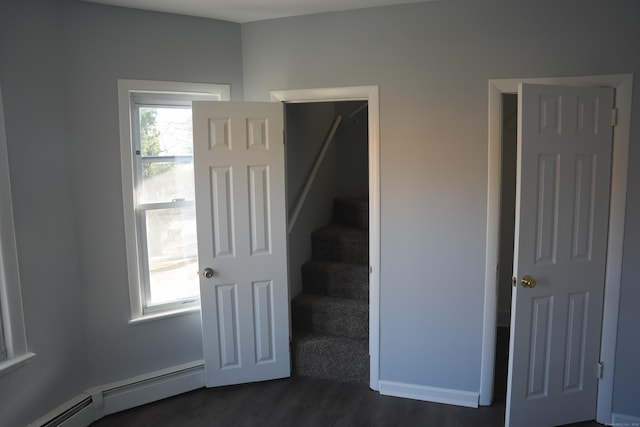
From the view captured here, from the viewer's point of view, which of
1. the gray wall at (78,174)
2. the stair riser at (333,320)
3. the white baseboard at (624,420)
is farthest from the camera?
the stair riser at (333,320)

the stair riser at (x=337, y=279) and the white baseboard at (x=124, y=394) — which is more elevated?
the stair riser at (x=337, y=279)

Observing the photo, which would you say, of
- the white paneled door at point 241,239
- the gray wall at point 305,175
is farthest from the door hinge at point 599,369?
the gray wall at point 305,175

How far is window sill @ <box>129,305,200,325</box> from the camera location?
2.95m

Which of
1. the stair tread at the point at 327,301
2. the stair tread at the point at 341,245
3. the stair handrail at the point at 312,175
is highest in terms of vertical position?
the stair handrail at the point at 312,175

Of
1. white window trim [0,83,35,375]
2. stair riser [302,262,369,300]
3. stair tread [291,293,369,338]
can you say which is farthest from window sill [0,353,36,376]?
stair riser [302,262,369,300]

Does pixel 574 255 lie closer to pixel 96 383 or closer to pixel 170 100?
pixel 170 100

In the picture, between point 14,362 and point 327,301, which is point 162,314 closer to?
point 14,362

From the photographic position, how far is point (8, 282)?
7.60 ft

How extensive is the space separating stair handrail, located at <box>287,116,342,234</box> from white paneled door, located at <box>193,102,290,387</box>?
42cm

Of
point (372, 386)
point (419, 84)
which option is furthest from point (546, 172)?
point (372, 386)

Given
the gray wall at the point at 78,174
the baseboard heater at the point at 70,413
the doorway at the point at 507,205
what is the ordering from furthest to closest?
the doorway at the point at 507,205 → the baseboard heater at the point at 70,413 → the gray wall at the point at 78,174

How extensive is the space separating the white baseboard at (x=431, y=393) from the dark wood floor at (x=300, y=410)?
4 centimetres

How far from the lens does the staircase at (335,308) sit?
3.26m

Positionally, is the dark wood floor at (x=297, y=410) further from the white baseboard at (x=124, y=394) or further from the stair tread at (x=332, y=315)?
the stair tread at (x=332, y=315)
